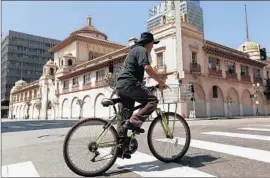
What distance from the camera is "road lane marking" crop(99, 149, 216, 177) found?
3.24 metres

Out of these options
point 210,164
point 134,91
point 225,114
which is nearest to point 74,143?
point 134,91

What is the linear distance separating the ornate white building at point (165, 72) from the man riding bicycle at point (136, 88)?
48.7 ft

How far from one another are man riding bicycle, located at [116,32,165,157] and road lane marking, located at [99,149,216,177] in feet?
1.62

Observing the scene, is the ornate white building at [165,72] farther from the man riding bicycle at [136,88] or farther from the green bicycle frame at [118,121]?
A: the man riding bicycle at [136,88]

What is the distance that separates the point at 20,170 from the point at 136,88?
6.18 ft

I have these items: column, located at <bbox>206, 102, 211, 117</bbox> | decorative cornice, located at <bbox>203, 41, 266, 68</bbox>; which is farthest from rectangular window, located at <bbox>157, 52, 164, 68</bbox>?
column, located at <bbox>206, 102, 211, 117</bbox>

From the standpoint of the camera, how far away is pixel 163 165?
3.76 m

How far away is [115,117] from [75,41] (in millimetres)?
47234

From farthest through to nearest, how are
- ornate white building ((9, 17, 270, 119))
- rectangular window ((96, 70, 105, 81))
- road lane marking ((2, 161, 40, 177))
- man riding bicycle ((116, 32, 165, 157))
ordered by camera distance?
rectangular window ((96, 70, 105, 81)) → ornate white building ((9, 17, 270, 119)) → man riding bicycle ((116, 32, 165, 157)) → road lane marking ((2, 161, 40, 177))

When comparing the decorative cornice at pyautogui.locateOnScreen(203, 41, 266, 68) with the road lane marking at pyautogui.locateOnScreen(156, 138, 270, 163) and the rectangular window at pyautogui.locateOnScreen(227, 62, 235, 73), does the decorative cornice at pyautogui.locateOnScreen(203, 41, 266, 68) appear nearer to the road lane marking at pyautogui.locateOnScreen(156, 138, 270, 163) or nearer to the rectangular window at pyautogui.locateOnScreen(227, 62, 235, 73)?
the rectangular window at pyautogui.locateOnScreen(227, 62, 235, 73)

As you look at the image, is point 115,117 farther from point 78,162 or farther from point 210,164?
point 210,164

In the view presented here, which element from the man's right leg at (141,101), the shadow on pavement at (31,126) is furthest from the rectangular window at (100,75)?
the man's right leg at (141,101)

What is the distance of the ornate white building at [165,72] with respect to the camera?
30969mm

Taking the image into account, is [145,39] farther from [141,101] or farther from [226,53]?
[226,53]
